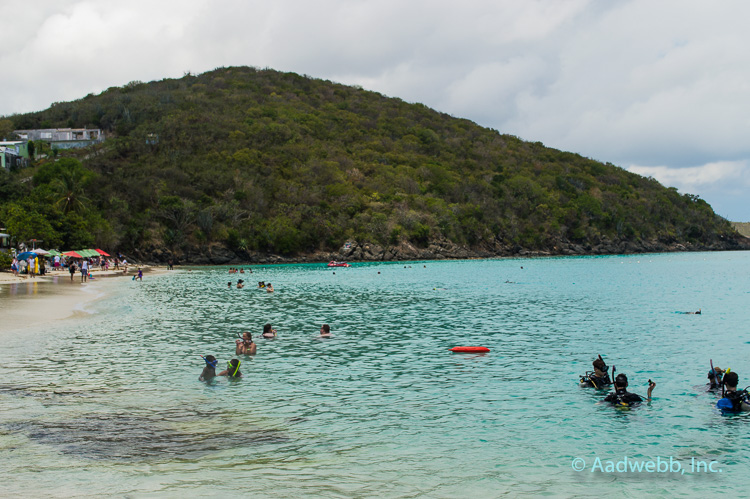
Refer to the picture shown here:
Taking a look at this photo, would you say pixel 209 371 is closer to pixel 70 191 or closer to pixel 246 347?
pixel 246 347

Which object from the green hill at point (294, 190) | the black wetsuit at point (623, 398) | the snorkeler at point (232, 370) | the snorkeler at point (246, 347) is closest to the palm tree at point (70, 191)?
the green hill at point (294, 190)

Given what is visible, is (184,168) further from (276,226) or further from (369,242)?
(369,242)

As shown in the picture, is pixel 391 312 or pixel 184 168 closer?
pixel 391 312

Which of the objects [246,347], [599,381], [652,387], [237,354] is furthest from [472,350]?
[237,354]

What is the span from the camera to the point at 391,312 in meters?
35.2

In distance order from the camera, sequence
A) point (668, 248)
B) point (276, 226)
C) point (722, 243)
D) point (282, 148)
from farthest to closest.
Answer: point (722, 243), point (668, 248), point (282, 148), point (276, 226)

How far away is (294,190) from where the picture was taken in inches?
5192

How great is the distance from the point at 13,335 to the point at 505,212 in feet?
465

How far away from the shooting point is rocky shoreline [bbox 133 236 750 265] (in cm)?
11031

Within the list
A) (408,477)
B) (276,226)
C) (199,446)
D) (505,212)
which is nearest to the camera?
(408,477)

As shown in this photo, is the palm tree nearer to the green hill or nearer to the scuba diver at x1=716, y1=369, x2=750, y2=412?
the green hill

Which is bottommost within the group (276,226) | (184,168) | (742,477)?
(742,477)

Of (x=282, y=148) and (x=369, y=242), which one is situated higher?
(x=282, y=148)

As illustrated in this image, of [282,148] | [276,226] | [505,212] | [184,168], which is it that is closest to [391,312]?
[276,226]
